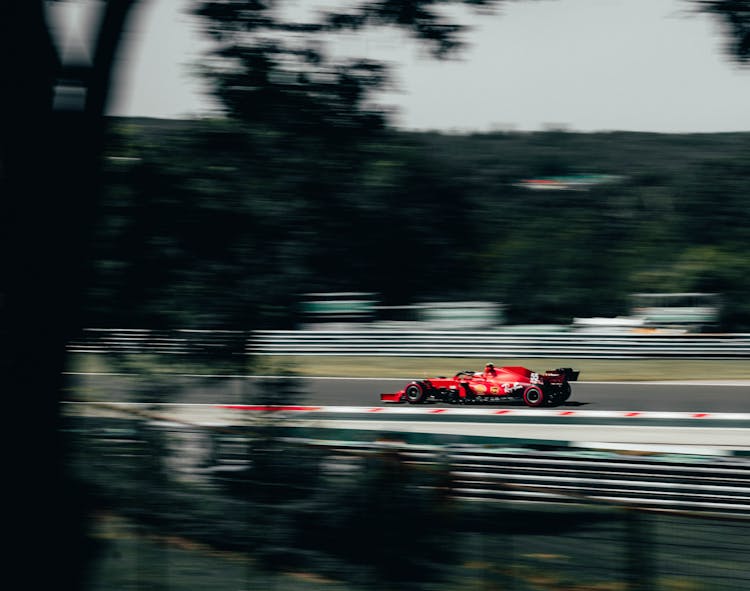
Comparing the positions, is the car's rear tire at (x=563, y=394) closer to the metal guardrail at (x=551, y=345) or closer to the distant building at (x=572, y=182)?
the metal guardrail at (x=551, y=345)

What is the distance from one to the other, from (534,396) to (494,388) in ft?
2.72

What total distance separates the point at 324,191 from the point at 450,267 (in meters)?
1.05

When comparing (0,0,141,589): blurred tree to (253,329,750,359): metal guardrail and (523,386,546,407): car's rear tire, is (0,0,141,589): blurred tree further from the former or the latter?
(253,329,750,359): metal guardrail

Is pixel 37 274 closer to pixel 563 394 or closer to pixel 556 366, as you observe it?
pixel 563 394

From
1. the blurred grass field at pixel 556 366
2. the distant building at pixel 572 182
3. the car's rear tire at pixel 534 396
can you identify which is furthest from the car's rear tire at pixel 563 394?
the distant building at pixel 572 182

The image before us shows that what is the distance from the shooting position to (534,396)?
1529 cm

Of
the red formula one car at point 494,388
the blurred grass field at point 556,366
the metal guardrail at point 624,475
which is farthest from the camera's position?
the blurred grass field at point 556,366

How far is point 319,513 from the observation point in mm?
5738

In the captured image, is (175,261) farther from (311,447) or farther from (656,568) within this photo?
(656,568)

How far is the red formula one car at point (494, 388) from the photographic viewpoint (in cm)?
1488

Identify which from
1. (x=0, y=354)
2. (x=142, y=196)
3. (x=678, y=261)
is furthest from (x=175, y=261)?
(x=678, y=261)

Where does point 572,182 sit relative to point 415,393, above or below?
below

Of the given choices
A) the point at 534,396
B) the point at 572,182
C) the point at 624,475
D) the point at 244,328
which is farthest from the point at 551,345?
the point at 572,182

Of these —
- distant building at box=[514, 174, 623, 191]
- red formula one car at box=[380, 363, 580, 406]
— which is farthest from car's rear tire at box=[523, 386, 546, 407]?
distant building at box=[514, 174, 623, 191]
